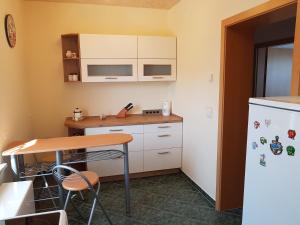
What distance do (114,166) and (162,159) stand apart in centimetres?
71

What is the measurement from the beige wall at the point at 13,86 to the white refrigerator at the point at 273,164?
2189 mm

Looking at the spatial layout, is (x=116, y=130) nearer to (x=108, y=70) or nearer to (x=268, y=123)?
(x=108, y=70)

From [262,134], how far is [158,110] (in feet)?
8.90

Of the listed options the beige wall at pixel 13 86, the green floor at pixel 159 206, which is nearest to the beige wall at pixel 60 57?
the beige wall at pixel 13 86

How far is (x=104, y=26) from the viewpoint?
364cm

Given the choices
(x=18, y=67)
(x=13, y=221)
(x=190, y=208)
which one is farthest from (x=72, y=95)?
(x=13, y=221)

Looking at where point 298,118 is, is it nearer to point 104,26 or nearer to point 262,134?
point 262,134

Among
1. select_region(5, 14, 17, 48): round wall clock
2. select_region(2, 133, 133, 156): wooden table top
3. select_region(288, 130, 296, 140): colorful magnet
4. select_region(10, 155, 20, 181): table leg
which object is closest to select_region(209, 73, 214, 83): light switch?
select_region(2, 133, 133, 156): wooden table top

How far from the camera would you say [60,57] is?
11.6ft

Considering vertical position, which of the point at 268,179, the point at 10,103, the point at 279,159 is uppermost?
the point at 10,103

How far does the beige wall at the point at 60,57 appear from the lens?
3.42m

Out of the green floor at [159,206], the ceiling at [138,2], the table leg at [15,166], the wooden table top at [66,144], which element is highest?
the ceiling at [138,2]

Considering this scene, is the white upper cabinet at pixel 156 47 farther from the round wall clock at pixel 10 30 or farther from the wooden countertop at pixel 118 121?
the round wall clock at pixel 10 30

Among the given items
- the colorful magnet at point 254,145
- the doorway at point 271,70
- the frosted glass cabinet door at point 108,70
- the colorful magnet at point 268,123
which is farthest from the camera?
the doorway at point 271,70
